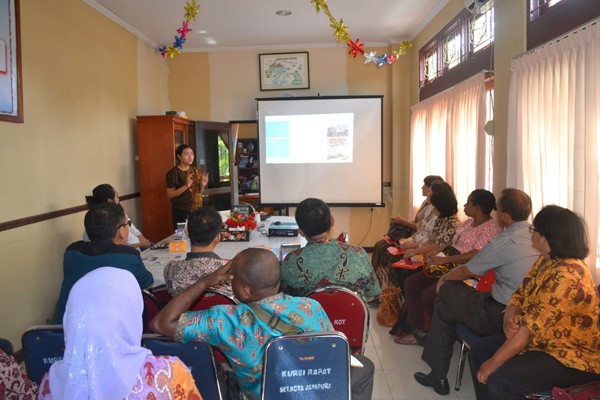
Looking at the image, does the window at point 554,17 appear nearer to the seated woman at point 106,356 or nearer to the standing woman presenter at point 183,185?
the seated woman at point 106,356

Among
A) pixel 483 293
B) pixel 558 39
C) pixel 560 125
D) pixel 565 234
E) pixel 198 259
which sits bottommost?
pixel 483 293

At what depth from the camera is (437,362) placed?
8.41 feet

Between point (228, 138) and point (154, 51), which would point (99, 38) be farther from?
point (228, 138)

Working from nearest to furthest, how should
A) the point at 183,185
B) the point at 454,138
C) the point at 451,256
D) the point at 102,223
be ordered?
the point at 102,223
the point at 451,256
the point at 454,138
the point at 183,185

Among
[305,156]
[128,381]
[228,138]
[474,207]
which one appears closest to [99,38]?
[228,138]

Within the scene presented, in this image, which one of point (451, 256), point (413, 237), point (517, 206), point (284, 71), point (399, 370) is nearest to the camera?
point (517, 206)

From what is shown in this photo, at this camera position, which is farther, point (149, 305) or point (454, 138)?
point (454, 138)

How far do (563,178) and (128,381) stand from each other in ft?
8.05

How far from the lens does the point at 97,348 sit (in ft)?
3.72

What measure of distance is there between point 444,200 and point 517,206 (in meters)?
0.91

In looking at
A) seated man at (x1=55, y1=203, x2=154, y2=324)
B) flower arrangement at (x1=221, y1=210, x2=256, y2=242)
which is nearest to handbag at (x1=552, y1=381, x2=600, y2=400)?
seated man at (x1=55, y1=203, x2=154, y2=324)

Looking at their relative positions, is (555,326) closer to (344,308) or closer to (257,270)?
(344,308)

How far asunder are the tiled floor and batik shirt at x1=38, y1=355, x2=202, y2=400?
1.58m

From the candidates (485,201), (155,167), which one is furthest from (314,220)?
(155,167)
